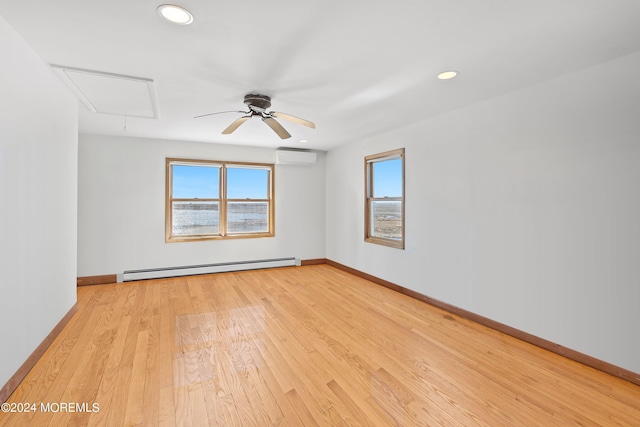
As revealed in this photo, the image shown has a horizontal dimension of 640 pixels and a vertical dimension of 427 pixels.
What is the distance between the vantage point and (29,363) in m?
2.09

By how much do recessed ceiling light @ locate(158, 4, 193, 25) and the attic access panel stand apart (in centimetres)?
107

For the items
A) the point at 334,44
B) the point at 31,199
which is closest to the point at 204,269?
the point at 31,199

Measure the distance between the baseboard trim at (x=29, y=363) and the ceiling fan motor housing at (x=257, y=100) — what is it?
270 cm

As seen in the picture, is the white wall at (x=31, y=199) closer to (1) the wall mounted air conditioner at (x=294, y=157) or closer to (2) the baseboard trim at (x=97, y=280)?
(2) the baseboard trim at (x=97, y=280)

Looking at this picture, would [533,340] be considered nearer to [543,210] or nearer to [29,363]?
[543,210]

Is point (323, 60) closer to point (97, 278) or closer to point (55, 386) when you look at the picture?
point (55, 386)

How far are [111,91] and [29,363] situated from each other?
237cm

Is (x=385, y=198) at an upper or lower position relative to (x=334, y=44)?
lower

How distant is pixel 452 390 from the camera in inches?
76.3

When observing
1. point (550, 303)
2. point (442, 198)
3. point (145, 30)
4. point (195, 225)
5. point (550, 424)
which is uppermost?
point (145, 30)

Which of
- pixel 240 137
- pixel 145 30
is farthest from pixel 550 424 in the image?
pixel 240 137

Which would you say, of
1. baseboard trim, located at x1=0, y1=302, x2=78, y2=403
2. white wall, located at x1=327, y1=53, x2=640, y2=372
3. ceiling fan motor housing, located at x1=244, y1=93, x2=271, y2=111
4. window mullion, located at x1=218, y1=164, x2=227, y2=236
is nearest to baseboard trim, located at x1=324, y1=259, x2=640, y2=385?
white wall, located at x1=327, y1=53, x2=640, y2=372

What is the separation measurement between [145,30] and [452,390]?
312 centimetres

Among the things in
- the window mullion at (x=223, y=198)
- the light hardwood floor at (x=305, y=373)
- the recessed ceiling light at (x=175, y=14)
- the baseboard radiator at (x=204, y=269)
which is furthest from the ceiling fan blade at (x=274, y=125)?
the baseboard radiator at (x=204, y=269)
